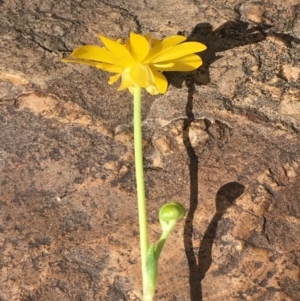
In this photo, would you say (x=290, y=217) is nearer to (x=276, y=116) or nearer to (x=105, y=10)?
(x=276, y=116)

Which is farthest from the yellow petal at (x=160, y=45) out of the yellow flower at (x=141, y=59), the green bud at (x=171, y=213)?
the green bud at (x=171, y=213)

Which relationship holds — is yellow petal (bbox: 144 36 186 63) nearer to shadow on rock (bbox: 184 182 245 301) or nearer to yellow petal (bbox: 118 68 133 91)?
yellow petal (bbox: 118 68 133 91)

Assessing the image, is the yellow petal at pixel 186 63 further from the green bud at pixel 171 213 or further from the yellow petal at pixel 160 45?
the green bud at pixel 171 213

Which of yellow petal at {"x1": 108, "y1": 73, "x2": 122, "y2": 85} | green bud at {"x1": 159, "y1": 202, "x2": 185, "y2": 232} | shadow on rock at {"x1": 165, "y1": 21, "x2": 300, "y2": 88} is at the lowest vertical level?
green bud at {"x1": 159, "y1": 202, "x2": 185, "y2": 232}

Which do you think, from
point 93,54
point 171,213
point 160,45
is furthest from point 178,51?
point 171,213

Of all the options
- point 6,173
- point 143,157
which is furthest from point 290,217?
point 6,173

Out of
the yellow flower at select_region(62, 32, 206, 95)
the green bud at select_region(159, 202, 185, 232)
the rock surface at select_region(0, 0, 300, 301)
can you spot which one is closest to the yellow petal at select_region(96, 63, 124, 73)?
the yellow flower at select_region(62, 32, 206, 95)

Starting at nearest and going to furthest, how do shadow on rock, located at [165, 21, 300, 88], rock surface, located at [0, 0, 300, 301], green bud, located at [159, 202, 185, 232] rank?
green bud, located at [159, 202, 185, 232]
rock surface, located at [0, 0, 300, 301]
shadow on rock, located at [165, 21, 300, 88]
